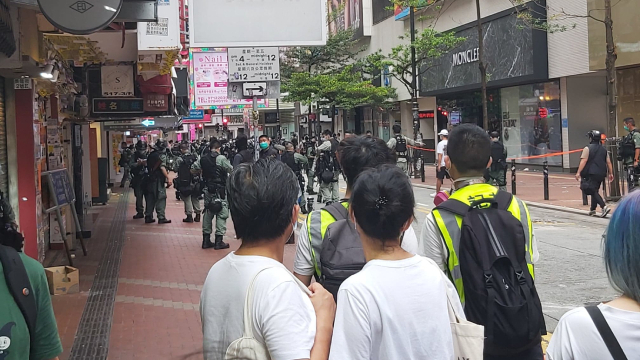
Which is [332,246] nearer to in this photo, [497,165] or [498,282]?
[498,282]

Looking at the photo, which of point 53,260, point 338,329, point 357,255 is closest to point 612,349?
point 338,329

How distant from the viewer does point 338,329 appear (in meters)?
2.29

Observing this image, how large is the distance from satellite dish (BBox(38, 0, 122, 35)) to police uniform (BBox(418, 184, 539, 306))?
3725mm

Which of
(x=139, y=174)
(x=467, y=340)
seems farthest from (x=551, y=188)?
(x=467, y=340)

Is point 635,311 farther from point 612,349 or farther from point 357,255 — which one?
point 357,255

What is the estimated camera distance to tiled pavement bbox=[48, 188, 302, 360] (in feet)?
21.7

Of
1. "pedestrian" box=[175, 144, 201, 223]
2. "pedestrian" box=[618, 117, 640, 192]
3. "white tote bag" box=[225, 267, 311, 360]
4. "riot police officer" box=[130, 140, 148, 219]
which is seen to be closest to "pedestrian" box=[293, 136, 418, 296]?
"white tote bag" box=[225, 267, 311, 360]

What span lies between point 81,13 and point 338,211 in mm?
3543

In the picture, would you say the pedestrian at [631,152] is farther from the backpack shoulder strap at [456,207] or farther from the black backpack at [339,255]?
the black backpack at [339,255]

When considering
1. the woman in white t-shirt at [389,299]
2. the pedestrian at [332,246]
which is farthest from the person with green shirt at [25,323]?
the woman in white t-shirt at [389,299]

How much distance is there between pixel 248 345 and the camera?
2.17 metres

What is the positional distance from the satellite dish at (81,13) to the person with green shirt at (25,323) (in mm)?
3362

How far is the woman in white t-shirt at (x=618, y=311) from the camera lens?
6.16 feet

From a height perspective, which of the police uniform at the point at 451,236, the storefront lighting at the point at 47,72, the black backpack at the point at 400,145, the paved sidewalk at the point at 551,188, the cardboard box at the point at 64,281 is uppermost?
the storefront lighting at the point at 47,72
